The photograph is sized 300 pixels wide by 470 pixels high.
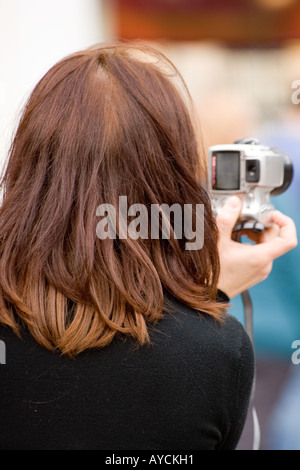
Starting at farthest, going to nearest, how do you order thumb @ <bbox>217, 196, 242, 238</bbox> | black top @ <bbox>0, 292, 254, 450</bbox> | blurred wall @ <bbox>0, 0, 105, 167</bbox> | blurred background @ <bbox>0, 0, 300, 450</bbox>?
blurred wall @ <bbox>0, 0, 105, 167</bbox> → blurred background @ <bbox>0, 0, 300, 450</bbox> → thumb @ <bbox>217, 196, 242, 238</bbox> → black top @ <bbox>0, 292, 254, 450</bbox>

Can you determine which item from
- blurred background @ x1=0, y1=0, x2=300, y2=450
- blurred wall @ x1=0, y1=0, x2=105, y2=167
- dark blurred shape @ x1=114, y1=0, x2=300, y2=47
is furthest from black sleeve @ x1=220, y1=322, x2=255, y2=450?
dark blurred shape @ x1=114, y1=0, x2=300, y2=47

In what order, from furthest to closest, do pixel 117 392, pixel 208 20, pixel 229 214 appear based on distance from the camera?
pixel 208 20 < pixel 229 214 < pixel 117 392

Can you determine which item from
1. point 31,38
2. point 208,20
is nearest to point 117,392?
point 31,38

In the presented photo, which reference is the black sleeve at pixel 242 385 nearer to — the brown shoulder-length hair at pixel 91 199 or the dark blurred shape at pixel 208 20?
the brown shoulder-length hair at pixel 91 199

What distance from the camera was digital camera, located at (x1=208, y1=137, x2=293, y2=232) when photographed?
4.18 ft

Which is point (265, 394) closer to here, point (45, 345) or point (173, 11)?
point (45, 345)

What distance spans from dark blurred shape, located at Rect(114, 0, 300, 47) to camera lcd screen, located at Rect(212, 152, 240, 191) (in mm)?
1583

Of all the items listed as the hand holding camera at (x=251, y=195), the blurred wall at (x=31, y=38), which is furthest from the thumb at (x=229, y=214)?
the blurred wall at (x=31, y=38)

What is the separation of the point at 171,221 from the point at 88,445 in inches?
13.1

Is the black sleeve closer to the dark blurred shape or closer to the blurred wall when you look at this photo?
the blurred wall

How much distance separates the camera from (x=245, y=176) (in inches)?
50.8

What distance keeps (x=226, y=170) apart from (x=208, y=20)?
169 cm

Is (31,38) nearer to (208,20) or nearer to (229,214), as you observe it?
(208,20)

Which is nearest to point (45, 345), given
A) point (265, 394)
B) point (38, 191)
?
point (38, 191)
